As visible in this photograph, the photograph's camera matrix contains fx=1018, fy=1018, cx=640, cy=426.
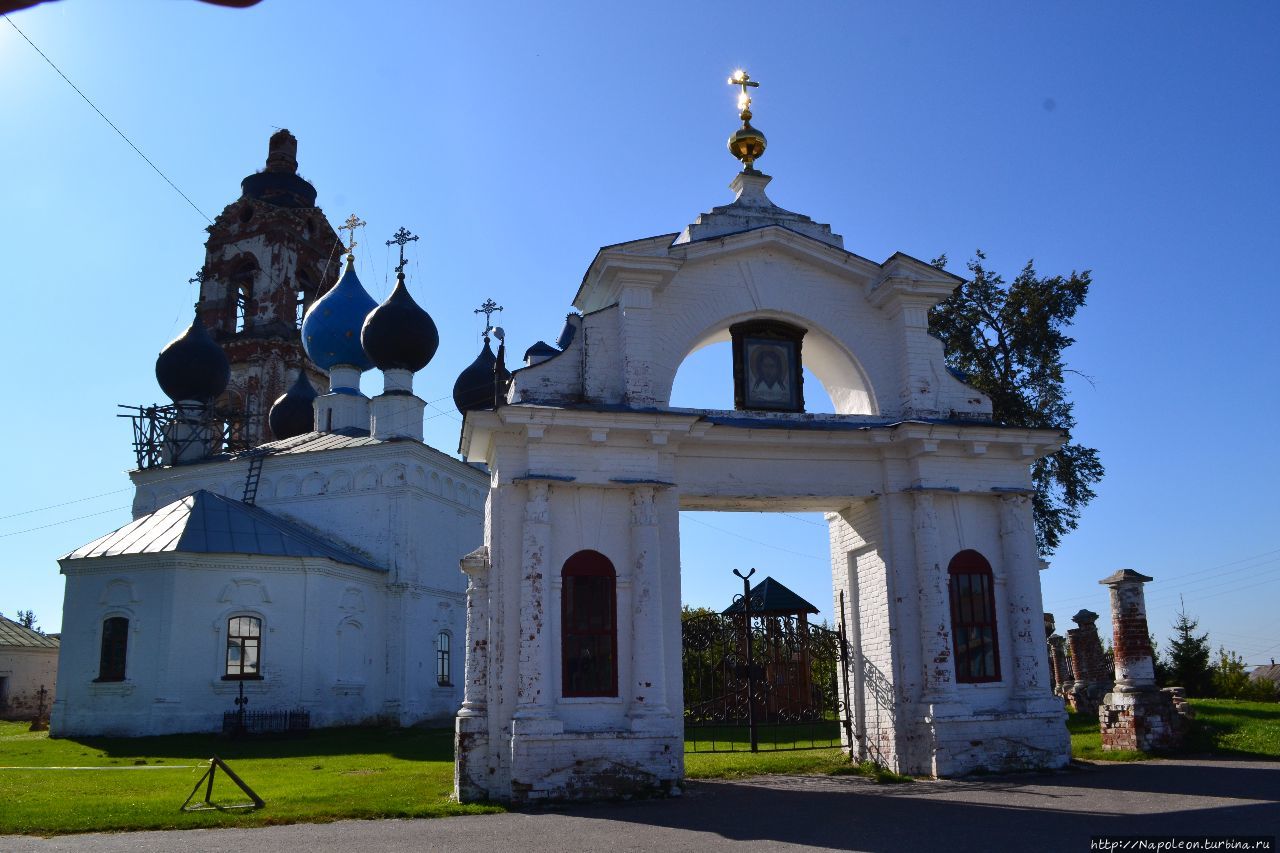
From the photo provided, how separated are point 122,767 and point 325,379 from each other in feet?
84.4

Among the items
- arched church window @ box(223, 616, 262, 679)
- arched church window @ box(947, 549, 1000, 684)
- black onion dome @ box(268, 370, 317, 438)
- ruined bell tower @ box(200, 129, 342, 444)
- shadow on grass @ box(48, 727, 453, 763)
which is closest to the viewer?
arched church window @ box(947, 549, 1000, 684)

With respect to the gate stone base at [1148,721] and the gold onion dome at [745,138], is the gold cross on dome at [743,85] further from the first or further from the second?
the gate stone base at [1148,721]

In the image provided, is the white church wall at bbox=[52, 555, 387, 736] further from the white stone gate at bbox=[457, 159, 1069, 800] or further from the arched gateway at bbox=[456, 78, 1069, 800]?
the white stone gate at bbox=[457, 159, 1069, 800]

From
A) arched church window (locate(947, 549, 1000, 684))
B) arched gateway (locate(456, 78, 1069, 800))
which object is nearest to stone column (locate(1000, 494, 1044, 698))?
arched gateway (locate(456, 78, 1069, 800))

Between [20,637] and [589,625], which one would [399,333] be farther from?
[20,637]

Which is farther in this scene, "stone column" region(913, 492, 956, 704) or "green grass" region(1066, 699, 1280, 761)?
"green grass" region(1066, 699, 1280, 761)

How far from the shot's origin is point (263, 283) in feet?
131

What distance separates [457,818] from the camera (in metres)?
10.5

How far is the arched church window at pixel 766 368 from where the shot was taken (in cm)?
1419

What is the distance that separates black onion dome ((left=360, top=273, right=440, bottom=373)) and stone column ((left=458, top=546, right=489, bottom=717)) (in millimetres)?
16873

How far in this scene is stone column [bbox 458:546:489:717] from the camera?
12.1 meters

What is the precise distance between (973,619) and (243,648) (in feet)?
54.3

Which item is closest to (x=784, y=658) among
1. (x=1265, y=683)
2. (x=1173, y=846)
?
(x=1173, y=846)

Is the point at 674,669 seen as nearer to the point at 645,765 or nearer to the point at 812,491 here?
the point at 645,765
